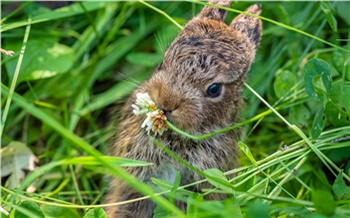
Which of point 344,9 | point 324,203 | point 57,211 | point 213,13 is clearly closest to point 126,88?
point 213,13

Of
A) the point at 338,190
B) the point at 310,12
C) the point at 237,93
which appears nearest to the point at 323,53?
the point at 310,12

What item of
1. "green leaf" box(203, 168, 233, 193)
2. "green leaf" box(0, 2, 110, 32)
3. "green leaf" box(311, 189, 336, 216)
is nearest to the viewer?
"green leaf" box(311, 189, 336, 216)

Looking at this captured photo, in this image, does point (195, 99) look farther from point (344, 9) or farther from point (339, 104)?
point (344, 9)

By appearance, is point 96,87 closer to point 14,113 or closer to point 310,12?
point 14,113

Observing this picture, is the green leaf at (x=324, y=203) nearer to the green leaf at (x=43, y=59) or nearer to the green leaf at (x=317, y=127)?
the green leaf at (x=317, y=127)

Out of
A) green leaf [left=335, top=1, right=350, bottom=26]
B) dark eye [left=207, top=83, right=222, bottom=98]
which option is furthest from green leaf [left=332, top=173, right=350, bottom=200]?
green leaf [left=335, top=1, right=350, bottom=26]

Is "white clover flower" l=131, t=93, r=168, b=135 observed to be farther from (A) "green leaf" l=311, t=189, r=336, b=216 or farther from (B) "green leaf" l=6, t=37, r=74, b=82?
(B) "green leaf" l=6, t=37, r=74, b=82
